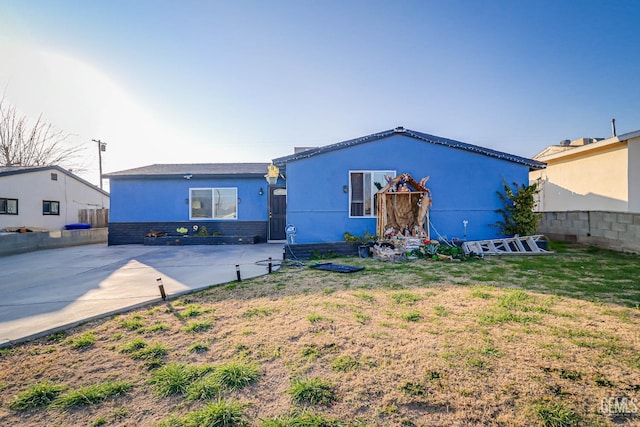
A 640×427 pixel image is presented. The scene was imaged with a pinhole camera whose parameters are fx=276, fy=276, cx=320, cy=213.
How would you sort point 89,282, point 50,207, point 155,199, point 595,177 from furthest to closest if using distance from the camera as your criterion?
1. point 50,207
2. point 155,199
3. point 595,177
4. point 89,282

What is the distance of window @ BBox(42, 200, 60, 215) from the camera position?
1220 cm

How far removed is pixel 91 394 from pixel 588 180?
13.8 meters

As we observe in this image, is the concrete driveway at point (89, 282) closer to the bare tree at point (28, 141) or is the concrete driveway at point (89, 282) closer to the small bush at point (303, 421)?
the small bush at point (303, 421)

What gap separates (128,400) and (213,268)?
438cm

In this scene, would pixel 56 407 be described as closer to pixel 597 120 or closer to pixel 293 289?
pixel 293 289

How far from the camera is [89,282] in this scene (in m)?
4.99

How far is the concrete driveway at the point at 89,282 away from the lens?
326 centimetres

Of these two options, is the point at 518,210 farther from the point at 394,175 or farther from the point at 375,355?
the point at 375,355

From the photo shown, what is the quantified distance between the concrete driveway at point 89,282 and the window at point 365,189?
108 inches

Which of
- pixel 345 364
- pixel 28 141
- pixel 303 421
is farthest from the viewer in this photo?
pixel 28 141

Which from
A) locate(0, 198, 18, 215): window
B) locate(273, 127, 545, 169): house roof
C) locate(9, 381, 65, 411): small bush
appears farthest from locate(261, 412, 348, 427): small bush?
locate(0, 198, 18, 215): window

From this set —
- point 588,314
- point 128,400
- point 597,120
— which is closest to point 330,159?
point 588,314

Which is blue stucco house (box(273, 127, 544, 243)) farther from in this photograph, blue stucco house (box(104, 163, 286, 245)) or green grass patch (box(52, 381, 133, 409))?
green grass patch (box(52, 381, 133, 409))

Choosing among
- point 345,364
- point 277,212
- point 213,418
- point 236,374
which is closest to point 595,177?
point 277,212
